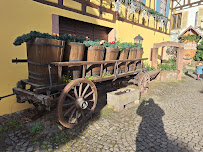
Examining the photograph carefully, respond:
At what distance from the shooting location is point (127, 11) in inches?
324

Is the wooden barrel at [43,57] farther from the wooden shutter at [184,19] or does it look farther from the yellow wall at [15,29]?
the wooden shutter at [184,19]

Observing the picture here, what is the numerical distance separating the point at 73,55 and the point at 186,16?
56.0 feet

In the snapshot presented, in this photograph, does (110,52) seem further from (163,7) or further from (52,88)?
(163,7)

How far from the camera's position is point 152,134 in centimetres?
303

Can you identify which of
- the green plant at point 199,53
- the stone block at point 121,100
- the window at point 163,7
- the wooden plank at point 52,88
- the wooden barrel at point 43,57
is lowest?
the stone block at point 121,100

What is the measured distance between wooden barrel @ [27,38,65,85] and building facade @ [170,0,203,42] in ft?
53.7

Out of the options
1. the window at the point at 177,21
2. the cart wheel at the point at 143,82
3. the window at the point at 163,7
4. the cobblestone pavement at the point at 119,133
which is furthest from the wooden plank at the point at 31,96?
the window at the point at 177,21

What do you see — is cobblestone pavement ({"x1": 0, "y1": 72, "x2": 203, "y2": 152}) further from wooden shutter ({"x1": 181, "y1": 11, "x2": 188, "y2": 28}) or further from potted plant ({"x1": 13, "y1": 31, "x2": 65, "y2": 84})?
wooden shutter ({"x1": 181, "y1": 11, "x2": 188, "y2": 28})

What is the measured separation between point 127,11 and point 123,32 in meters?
1.26

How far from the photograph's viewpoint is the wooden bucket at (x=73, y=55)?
9.84 ft

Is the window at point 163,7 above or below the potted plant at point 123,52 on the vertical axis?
above

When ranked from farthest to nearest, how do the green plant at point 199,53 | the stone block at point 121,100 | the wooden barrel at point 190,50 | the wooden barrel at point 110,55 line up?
1. the wooden barrel at point 190,50
2. the green plant at point 199,53
3. the stone block at point 121,100
4. the wooden barrel at point 110,55

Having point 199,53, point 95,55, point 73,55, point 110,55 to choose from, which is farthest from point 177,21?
point 73,55

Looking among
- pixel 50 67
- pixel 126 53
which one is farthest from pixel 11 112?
pixel 126 53
